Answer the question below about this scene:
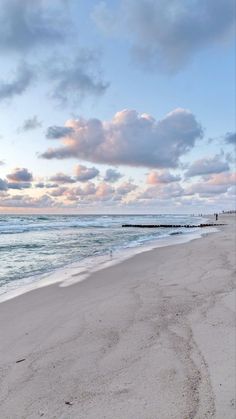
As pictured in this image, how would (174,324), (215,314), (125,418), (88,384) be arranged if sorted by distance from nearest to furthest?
1. (125,418)
2. (88,384)
3. (174,324)
4. (215,314)

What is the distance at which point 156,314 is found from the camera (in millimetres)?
7027

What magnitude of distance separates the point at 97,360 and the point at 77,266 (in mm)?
10490

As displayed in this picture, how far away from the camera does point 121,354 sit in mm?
5215

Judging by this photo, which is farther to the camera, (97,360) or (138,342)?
(138,342)

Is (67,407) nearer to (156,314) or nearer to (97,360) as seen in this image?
(97,360)

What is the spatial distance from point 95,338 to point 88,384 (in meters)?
1.50

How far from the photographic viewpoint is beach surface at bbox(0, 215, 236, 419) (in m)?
3.93

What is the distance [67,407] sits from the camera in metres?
3.91

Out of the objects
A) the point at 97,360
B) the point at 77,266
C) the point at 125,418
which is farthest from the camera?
the point at 77,266

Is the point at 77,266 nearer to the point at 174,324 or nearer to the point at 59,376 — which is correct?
the point at 174,324

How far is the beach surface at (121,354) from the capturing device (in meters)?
3.93

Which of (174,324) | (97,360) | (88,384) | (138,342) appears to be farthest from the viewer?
(174,324)

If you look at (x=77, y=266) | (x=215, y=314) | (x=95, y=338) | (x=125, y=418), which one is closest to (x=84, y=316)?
(x=95, y=338)

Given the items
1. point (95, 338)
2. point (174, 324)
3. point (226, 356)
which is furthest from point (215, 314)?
point (95, 338)
